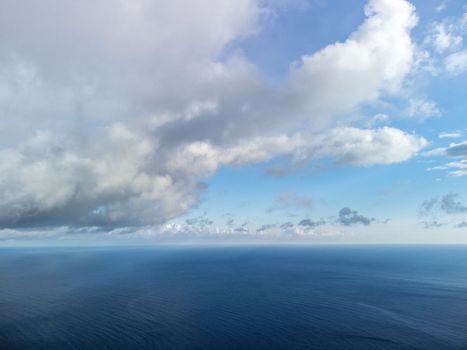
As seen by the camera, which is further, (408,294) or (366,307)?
(408,294)

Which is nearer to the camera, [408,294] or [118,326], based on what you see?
[118,326]

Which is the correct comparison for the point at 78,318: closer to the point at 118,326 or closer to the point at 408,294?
the point at 118,326

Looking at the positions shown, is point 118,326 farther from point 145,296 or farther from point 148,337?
point 145,296

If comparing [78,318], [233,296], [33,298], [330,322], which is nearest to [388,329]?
[330,322]

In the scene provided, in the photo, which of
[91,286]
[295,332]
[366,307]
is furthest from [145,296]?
[366,307]

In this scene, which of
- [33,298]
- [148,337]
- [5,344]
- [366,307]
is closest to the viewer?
[5,344]

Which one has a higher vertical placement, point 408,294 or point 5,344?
point 5,344

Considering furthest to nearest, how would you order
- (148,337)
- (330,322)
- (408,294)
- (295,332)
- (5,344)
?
1. (408,294)
2. (330,322)
3. (295,332)
4. (148,337)
5. (5,344)

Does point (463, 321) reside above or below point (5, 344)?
below

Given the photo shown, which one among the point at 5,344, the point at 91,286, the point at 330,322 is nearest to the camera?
the point at 5,344
